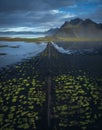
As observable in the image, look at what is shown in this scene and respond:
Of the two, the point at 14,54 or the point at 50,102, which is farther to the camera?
the point at 14,54

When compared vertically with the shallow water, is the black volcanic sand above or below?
below

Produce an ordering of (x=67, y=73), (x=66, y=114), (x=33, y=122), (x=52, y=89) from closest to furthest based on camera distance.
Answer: (x=33, y=122) < (x=66, y=114) < (x=52, y=89) < (x=67, y=73)

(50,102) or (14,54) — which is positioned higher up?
(14,54)

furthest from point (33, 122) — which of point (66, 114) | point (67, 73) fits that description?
point (67, 73)

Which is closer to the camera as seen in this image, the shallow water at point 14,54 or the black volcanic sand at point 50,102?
the black volcanic sand at point 50,102

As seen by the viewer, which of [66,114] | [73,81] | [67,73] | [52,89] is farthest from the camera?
[67,73]

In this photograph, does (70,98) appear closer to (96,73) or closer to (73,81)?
(73,81)

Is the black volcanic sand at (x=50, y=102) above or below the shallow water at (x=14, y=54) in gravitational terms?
below

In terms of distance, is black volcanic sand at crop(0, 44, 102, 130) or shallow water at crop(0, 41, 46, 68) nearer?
black volcanic sand at crop(0, 44, 102, 130)
